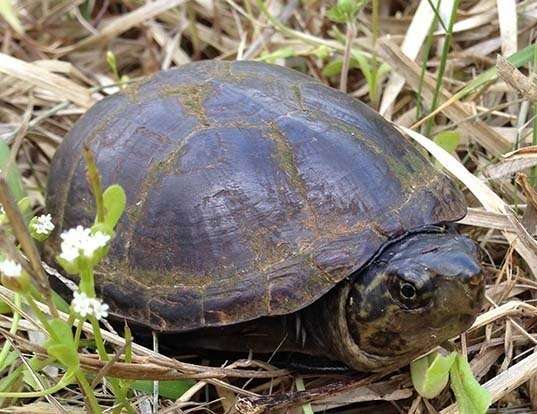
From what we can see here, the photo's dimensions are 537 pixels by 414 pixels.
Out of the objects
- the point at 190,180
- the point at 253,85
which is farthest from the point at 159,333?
the point at 253,85

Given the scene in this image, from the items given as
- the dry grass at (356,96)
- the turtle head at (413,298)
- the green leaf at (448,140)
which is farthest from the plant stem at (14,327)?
the green leaf at (448,140)

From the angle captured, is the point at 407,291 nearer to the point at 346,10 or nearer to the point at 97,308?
the point at 97,308

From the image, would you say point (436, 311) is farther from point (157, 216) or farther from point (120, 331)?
point (120, 331)

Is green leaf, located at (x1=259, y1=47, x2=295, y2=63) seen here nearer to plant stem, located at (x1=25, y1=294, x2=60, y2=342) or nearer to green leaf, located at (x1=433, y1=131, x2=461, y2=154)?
green leaf, located at (x1=433, y1=131, x2=461, y2=154)

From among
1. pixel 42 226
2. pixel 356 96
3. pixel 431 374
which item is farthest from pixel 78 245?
pixel 356 96

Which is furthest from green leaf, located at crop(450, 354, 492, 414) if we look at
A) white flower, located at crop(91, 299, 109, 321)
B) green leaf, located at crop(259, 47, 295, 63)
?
green leaf, located at crop(259, 47, 295, 63)
